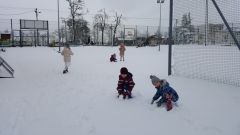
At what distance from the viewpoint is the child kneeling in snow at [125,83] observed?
8098 mm

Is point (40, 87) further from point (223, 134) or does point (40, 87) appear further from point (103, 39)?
point (103, 39)

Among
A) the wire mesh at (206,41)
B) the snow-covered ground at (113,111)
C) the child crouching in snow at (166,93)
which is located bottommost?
the snow-covered ground at (113,111)

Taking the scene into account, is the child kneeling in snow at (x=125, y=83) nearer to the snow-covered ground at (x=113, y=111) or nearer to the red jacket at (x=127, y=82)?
the red jacket at (x=127, y=82)

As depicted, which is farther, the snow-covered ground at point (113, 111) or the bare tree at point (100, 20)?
the bare tree at point (100, 20)

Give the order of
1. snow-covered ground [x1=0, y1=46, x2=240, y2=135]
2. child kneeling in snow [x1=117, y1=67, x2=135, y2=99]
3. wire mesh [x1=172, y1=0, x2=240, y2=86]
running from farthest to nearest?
wire mesh [x1=172, y1=0, x2=240, y2=86], child kneeling in snow [x1=117, y1=67, x2=135, y2=99], snow-covered ground [x1=0, y1=46, x2=240, y2=135]

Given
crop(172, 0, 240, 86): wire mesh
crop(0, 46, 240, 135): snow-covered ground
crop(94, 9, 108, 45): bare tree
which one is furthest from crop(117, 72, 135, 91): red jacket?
crop(94, 9, 108, 45): bare tree

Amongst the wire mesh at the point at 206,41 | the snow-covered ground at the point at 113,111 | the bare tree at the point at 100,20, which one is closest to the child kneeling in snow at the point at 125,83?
the snow-covered ground at the point at 113,111

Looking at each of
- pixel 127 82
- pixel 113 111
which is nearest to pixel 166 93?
pixel 113 111

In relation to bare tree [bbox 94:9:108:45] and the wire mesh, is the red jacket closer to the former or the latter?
the wire mesh

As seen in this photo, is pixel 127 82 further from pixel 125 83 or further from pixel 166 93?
pixel 166 93

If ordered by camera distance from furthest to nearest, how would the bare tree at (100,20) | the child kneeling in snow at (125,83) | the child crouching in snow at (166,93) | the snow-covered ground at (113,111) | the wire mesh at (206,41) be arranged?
1. the bare tree at (100,20)
2. the wire mesh at (206,41)
3. the child kneeling in snow at (125,83)
4. the child crouching in snow at (166,93)
5. the snow-covered ground at (113,111)

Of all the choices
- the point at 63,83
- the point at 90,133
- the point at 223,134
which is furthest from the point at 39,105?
the point at 223,134

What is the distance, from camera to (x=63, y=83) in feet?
38.0

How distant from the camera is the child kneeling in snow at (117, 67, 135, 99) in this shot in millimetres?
8098
